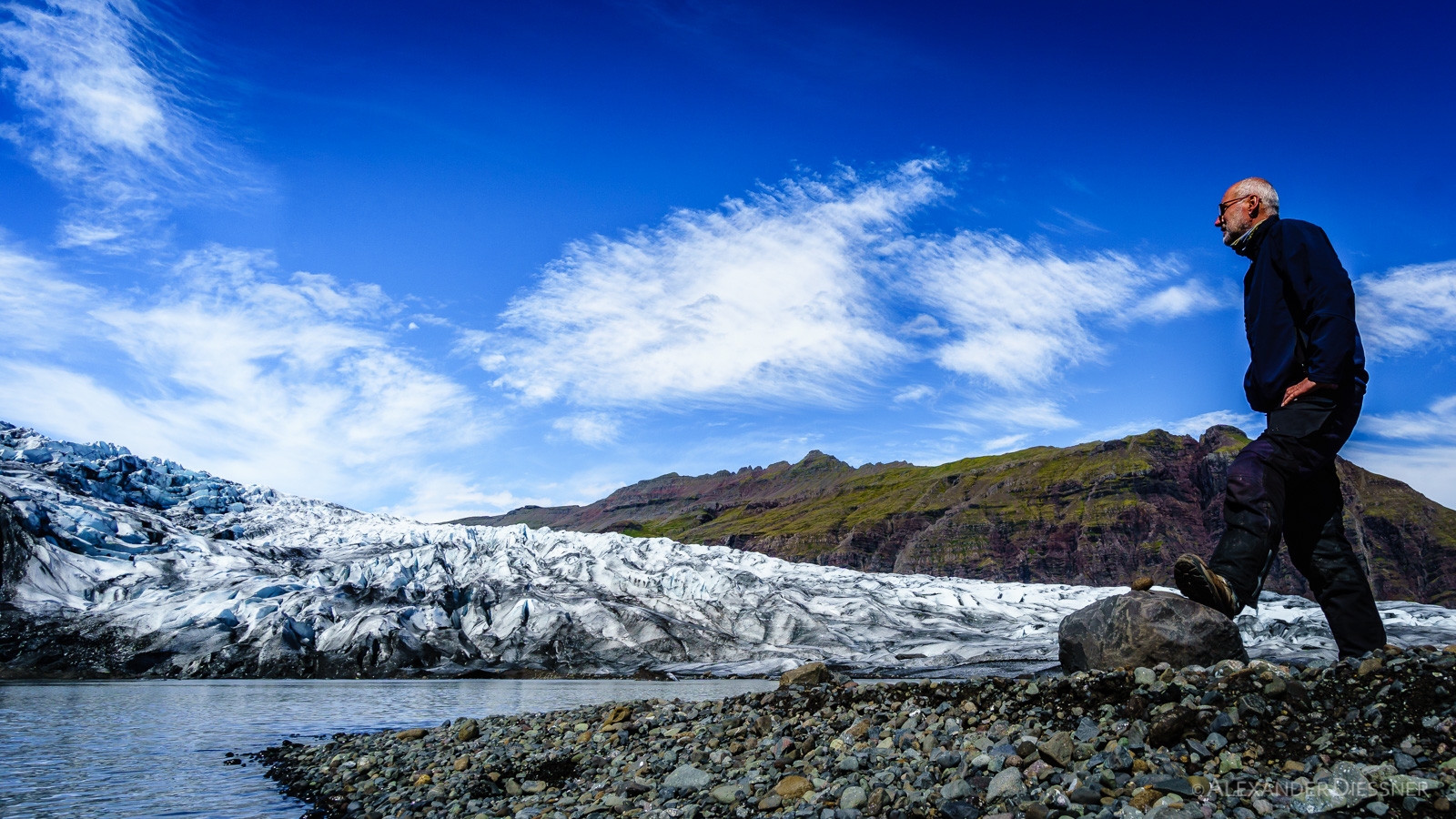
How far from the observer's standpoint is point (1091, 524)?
143m

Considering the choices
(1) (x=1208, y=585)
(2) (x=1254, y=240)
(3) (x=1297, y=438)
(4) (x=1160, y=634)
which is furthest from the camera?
(4) (x=1160, y=634)

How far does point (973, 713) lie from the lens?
603 centimetres

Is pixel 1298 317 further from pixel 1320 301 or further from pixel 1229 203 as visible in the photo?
pixel 1229 203

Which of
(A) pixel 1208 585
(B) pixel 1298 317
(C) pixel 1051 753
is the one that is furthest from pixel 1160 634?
(B) pixel 1298 317

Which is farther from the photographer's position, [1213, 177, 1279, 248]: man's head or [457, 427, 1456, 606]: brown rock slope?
[457, 427, 1456, 606]: brown rock slope

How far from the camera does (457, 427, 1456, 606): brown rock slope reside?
416 feet

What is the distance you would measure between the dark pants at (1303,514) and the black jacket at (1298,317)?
0.18 m

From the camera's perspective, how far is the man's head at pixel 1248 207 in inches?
211

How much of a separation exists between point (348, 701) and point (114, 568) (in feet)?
160

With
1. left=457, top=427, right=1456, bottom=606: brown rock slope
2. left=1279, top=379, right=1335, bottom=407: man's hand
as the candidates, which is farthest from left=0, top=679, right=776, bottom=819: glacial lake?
left=457, top=427, right=1456, bottom=606: brown rock slope

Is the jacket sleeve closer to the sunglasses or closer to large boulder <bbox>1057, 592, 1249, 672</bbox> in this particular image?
the sunglasses

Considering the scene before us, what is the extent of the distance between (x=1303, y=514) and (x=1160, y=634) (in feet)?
4.83

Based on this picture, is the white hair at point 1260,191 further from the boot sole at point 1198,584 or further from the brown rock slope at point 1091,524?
the brown rock slope at point 1091,524

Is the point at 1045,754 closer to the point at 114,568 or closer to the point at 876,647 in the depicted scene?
the point at 876,647
